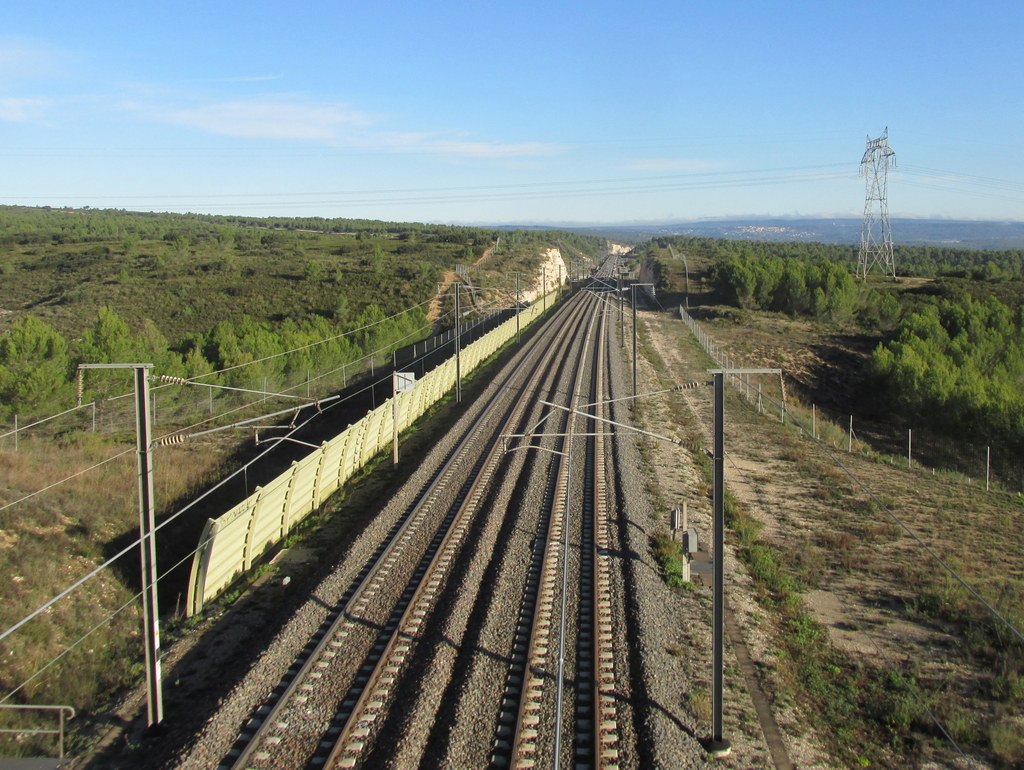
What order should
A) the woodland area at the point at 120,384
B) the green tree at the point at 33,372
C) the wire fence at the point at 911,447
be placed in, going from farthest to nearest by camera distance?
the green tree at the point at 33,372
the wire fence at the point at 911,447
the woodland area at the point at 120,384

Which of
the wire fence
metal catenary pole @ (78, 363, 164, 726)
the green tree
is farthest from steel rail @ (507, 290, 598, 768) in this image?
the green tree

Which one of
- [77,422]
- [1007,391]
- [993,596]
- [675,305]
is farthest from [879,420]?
[675,305]

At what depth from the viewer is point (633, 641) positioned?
10930 mm

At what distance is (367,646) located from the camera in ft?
35.1

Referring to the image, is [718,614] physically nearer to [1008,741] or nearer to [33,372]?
[1008,741]

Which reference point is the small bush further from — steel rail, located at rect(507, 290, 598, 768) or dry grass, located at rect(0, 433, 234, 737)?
dry grass, located at rect(0, 433, 234, 737)

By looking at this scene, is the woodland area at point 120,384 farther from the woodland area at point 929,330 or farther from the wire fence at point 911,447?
the woodland area at point 929,330

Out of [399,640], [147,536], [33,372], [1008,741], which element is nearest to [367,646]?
[399,640]

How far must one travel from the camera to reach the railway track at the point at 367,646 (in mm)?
8367

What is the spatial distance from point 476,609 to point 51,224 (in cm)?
15710

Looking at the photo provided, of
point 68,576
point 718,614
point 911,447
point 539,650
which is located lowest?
point 911,447

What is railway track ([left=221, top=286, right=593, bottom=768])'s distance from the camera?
8.37m

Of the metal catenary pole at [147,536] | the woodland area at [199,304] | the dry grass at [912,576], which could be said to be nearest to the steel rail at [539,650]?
the dry grass at [912,576]

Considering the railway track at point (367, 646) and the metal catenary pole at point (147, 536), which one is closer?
the metal catenary pole at point (147, 536)
